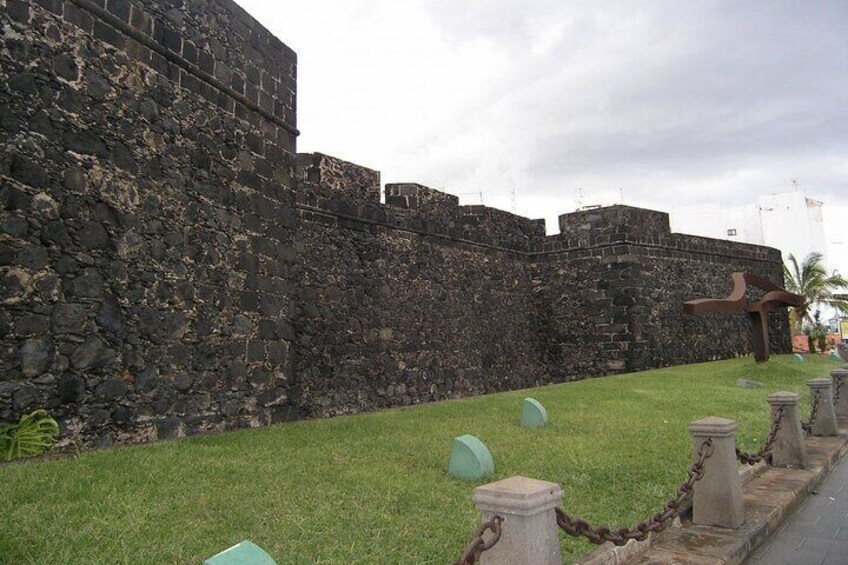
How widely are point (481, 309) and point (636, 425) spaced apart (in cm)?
571

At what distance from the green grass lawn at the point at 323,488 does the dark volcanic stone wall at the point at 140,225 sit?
1.72 feet

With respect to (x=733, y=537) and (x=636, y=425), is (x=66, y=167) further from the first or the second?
(x=636, y=425)

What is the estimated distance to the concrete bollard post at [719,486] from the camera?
3.83m

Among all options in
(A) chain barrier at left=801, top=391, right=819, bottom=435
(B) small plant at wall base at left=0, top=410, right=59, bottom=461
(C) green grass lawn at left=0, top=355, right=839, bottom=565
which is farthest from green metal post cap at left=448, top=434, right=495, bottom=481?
(A) chain barrier at left=801, top=391, right=819, bottom=435

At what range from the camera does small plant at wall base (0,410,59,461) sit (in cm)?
419

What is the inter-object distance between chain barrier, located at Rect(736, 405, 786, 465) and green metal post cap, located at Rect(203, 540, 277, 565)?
3.92 m

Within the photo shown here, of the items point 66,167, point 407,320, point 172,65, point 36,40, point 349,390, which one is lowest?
point 349,390

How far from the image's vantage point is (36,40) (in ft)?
15.1

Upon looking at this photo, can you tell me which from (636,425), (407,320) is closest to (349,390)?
(407,320)

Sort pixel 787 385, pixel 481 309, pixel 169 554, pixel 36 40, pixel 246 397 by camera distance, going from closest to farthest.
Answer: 1. pixel 169 554
2. pixel 36 40
3. pixel 246 397
4. pixel 787 385
5. pixel 481 309

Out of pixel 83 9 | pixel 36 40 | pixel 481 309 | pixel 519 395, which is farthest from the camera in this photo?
pixel 481 309

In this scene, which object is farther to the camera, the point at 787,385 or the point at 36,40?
the point at 787,385

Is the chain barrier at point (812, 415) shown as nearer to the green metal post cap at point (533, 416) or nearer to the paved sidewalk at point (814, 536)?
the paved sidewalk at point (814, 536)

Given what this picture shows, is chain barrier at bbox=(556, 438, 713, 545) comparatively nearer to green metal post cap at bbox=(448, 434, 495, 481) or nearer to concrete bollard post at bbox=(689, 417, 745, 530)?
concrete bollard post at bbox=(689, 417, 745, 530)
